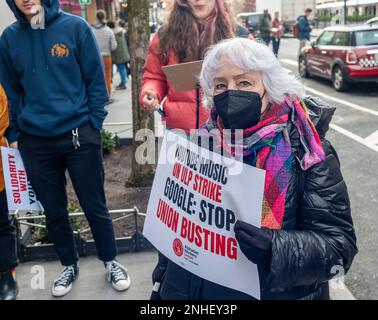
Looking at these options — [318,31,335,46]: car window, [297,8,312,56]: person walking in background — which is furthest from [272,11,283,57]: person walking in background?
[318,31,335,46]: car window

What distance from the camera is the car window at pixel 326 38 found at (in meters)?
12.4

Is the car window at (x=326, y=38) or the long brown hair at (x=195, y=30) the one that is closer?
the long brown hair at (x=195, y=30)

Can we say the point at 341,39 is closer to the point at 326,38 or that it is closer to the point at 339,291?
the point at 326,38

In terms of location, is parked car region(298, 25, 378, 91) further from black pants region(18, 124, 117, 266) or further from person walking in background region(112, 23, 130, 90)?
black pants region(18, 124, 117, 266)

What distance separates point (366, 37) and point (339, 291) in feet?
28.9

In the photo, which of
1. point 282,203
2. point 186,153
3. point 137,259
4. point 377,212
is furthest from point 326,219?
point 377,212

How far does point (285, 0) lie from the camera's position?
59.0 ft

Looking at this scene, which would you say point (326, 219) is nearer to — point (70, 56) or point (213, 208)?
point (213, 208)

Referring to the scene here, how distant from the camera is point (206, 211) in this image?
64.9 inches

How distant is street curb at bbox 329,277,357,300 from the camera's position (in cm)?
322

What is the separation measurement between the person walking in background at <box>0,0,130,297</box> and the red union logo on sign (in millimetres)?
1412

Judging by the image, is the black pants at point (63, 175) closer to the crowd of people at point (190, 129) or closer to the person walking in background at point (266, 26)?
the crowd of people at point (190, 129)

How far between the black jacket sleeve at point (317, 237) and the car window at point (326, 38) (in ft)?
38.0

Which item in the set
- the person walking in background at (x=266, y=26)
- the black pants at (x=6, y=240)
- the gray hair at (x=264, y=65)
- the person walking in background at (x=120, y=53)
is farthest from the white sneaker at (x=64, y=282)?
the person walking in background at (x=266, y=26)
